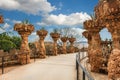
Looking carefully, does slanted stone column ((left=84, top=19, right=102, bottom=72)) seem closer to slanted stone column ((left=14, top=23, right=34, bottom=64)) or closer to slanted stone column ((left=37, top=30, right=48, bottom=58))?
slanted stone column ((left=14, top=23, right=34, bottom=64))

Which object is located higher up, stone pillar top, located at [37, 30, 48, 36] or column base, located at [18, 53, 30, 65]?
stone pillar top, located at [37, 30, 48, 36]

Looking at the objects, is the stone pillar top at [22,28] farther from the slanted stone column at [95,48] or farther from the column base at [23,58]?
the slanted stone column at [95,48]

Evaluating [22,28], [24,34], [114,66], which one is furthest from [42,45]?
[114,66]

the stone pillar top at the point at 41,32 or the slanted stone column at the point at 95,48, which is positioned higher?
the stone pillar top at the point at 41,32

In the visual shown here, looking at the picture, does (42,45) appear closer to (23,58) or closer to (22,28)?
(22,28)

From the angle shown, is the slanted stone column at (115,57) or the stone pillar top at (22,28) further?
the stone pillar top at (22,28)

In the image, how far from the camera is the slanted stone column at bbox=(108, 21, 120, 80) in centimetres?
827

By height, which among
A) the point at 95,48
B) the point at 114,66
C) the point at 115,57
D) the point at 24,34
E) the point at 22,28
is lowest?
the point at 114,66

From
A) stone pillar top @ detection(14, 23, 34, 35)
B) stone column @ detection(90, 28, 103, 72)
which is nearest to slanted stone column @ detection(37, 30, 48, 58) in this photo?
stone pillar top @ detection(14, 23, 34, 35)

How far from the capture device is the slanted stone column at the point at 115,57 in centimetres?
827

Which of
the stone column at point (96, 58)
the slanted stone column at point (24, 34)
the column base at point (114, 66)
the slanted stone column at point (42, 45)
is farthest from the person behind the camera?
the slanted stone column at point (42, 45)

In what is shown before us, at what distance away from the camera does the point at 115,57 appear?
27.6 ft

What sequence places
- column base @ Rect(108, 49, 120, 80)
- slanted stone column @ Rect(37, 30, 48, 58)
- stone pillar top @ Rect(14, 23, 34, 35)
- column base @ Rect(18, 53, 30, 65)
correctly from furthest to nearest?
slanted stone column @ Rect(37, 30, 48, 58) → stone pillar top @ Rect(14, 23, 34, 35) → column base @ Rect(18, 53, 30, 65) → column base @ Rect(108, 49, 120, 80)

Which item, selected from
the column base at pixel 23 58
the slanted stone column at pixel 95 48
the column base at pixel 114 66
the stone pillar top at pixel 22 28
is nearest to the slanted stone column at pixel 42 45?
the stone pillar top at pixel 22 28
